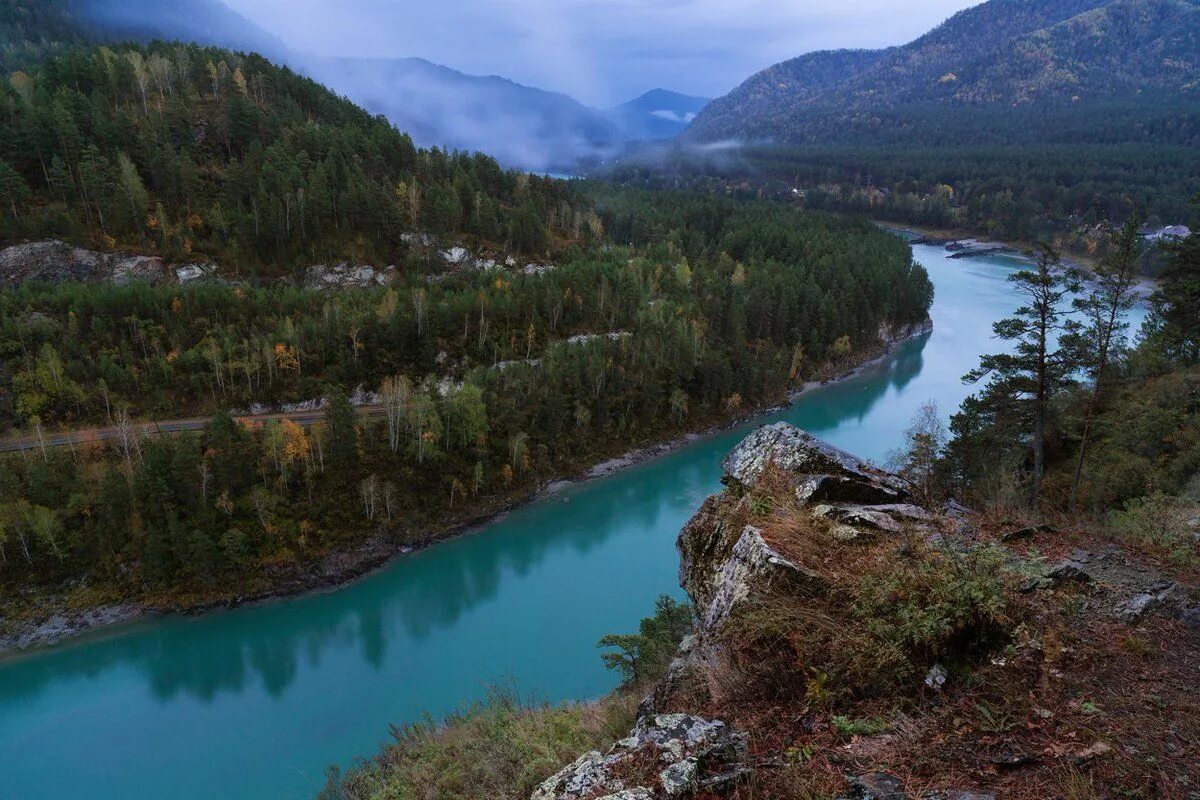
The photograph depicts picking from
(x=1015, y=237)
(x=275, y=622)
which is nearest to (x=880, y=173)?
(x=1015, y=237)

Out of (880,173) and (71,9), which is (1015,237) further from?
(71,9)

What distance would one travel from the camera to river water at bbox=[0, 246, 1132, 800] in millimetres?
19469

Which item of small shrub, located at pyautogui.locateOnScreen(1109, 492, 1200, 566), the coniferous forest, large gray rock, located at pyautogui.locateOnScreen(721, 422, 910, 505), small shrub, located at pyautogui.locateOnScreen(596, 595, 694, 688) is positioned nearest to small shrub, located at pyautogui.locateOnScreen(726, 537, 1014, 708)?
large gray rock, located at pyautogui.locateOnScreen(721, 422, 910, 505)

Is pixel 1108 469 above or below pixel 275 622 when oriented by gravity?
above

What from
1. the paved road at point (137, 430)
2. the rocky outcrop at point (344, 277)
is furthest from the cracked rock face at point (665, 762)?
the rocky outcrop at point (344, 277)

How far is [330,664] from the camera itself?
2377cm

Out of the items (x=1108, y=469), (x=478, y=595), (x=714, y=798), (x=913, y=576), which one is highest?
(x=913, y=576)

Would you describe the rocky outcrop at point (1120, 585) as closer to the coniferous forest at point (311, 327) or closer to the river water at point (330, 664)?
the river water at point (330, 664)

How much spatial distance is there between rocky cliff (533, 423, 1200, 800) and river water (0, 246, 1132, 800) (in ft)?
35.3

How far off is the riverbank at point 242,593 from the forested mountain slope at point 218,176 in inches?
1084

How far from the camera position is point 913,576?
502 cm

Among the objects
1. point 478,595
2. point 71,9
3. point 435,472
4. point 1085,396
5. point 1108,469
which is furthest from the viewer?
point 71,9

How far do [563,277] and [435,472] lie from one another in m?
20.4

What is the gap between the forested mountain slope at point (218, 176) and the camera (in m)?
46.8
